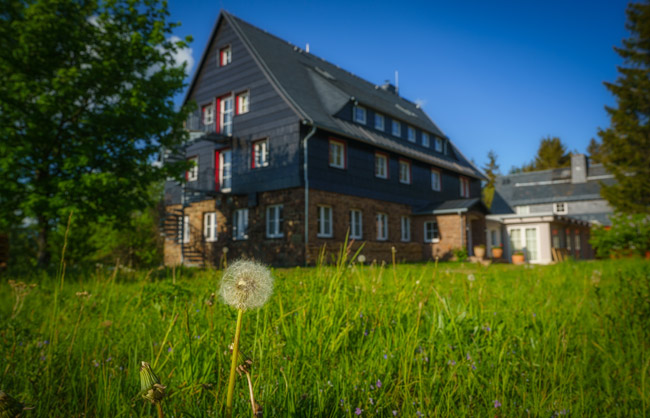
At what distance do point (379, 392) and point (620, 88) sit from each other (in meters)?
35.1

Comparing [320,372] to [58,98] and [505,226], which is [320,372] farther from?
[505,226]

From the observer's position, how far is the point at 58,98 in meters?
11.7

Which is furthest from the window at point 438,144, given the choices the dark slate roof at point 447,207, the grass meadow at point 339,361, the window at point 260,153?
the grass meadow at point 339,361

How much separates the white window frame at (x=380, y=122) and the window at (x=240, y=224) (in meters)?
8.62

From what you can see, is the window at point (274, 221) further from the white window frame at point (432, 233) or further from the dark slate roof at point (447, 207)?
the white window frame at point (432, 233)

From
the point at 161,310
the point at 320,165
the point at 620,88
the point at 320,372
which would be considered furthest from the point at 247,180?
the point at 620,88

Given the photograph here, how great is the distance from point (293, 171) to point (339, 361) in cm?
1608

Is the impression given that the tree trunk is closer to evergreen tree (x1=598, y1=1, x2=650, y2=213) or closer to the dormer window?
the dormer window

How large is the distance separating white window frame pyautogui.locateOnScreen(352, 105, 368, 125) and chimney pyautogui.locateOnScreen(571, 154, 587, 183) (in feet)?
105

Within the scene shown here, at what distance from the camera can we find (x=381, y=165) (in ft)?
75.7

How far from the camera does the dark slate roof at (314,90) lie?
19.3 metres

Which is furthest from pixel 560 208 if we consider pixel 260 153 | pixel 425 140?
pixel 260 153

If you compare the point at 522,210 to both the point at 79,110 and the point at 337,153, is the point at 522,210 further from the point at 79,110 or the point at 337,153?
the point at 79,110

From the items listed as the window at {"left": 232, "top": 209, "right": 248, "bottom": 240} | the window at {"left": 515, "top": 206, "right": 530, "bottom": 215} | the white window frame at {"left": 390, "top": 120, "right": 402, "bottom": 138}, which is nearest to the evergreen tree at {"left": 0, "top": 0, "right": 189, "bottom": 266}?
the window at {"left": 232, "top": 209, "right": 248, "bottom": 240}
